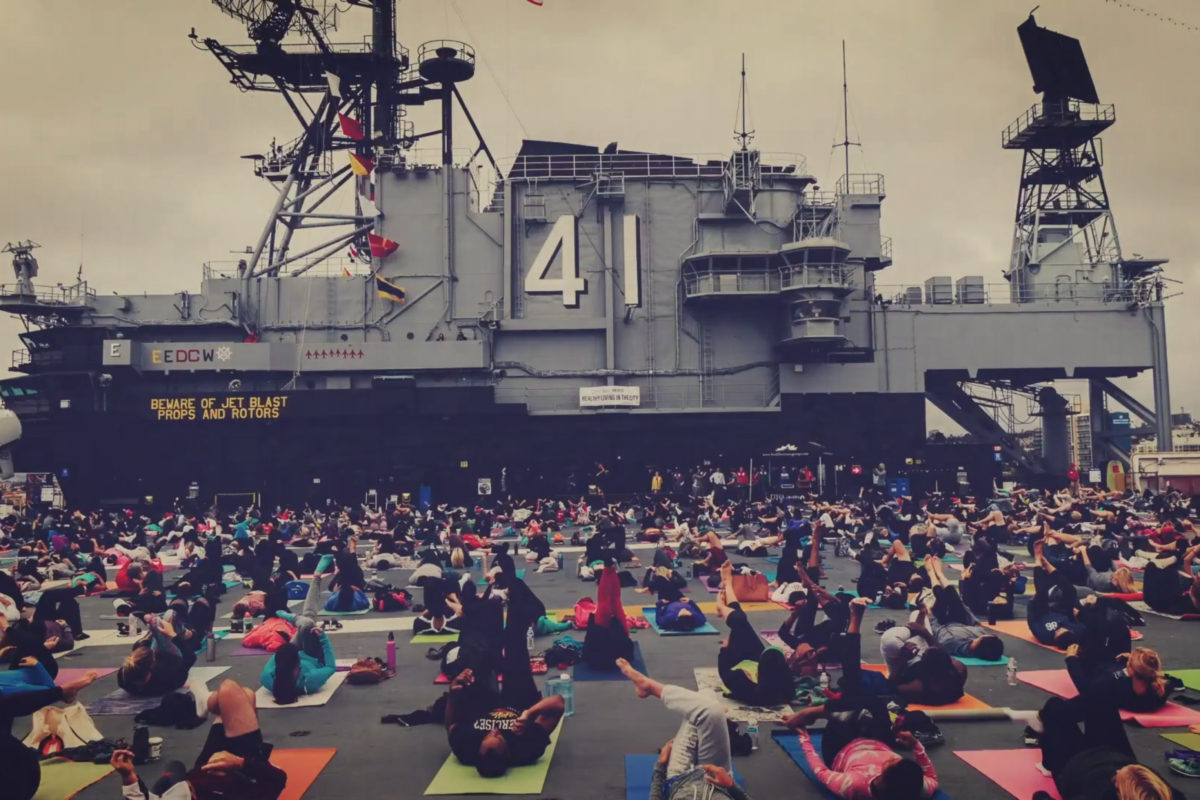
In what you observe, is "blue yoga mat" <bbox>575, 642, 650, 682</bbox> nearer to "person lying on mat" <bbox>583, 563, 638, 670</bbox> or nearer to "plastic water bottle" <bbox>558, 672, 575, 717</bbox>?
"person lying on mat" <bbox>583, 563, 638, 670</bbox>

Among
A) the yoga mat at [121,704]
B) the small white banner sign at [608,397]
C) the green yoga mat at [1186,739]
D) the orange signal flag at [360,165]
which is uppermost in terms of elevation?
the orange signal flag at [360,165]

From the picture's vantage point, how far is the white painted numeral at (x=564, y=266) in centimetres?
4303

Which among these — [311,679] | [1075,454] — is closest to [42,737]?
[311,679]

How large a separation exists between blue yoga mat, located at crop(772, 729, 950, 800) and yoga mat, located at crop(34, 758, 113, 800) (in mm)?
6818

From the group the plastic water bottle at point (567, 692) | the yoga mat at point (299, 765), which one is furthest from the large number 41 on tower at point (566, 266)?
the yoga mat at point (299, 765)

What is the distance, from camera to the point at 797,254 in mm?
40094

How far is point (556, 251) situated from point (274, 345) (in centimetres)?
1427

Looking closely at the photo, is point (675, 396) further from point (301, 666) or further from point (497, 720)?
point (497, 720)

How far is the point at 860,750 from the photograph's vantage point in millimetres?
7695

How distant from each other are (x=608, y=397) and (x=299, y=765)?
3351 centimetres

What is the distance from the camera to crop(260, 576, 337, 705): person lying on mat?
11.0 metres

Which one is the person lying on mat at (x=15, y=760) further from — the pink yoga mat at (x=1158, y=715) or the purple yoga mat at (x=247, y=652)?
the pink yoga mat at (x=1158, y=715)

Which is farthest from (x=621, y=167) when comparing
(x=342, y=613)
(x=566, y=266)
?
(x=342, y=613)

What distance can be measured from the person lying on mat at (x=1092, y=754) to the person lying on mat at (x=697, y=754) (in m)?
2.52
